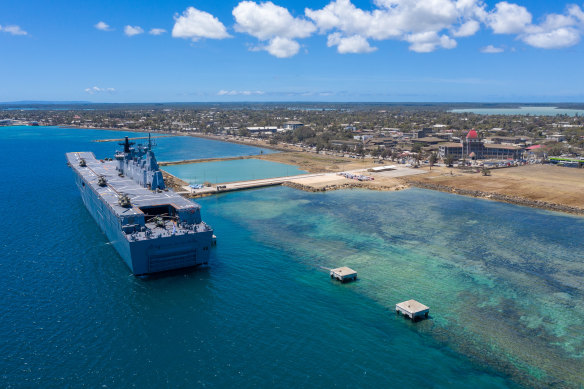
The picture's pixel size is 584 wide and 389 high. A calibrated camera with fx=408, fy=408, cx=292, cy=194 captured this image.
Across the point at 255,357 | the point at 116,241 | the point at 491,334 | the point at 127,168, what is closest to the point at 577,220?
the point at 491,334

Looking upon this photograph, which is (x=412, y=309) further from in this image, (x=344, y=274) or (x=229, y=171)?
(x=229, y=171)

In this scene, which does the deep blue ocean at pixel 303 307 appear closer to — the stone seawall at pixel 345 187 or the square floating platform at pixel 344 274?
the square floating platform at pixel 344 274

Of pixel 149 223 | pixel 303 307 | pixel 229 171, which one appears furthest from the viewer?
pixel 229 171

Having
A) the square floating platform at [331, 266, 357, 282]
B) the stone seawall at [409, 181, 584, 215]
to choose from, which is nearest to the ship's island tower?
the stone seawall at [409, 181, 584, 215]

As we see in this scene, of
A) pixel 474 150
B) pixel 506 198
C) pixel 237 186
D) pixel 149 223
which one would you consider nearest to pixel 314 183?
pixel 237 186

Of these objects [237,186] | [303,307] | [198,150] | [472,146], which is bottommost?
[303,307]

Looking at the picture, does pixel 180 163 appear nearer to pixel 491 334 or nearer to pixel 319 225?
pixel 319 225
